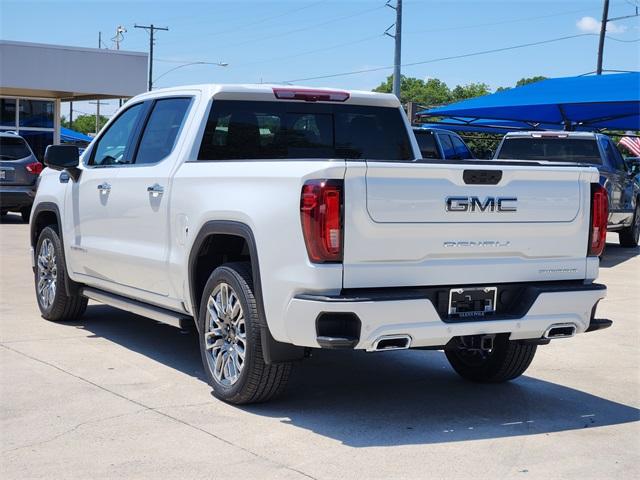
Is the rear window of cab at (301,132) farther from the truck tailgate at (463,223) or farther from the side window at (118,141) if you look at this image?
the truck tailgate at (463,223)

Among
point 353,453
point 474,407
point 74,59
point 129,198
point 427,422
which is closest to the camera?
point 353,453

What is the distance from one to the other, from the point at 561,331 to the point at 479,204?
97cm

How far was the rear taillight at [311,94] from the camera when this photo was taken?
7023 millimetres

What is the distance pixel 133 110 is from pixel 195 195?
1733 mm

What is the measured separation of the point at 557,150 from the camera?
16.0 metres

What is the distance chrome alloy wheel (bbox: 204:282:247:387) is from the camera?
581 centimetres

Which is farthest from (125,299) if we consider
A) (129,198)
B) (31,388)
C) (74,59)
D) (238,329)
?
(74,59)

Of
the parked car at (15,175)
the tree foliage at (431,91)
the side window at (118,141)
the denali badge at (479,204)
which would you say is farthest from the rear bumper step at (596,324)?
the tree foliage at (431,91)

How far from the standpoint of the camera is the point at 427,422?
569 centimetres

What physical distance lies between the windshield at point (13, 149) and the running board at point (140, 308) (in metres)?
12.8

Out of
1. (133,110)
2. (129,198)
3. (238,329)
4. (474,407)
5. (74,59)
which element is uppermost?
(74,59)

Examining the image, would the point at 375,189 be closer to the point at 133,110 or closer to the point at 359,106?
the point at 359,106

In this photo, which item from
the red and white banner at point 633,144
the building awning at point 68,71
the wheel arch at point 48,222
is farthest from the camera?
the red and white banner at point 633,144

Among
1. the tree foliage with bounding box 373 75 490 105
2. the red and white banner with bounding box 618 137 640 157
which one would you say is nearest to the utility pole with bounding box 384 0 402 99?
the red and white banner with bounding box 618 137 640 157
